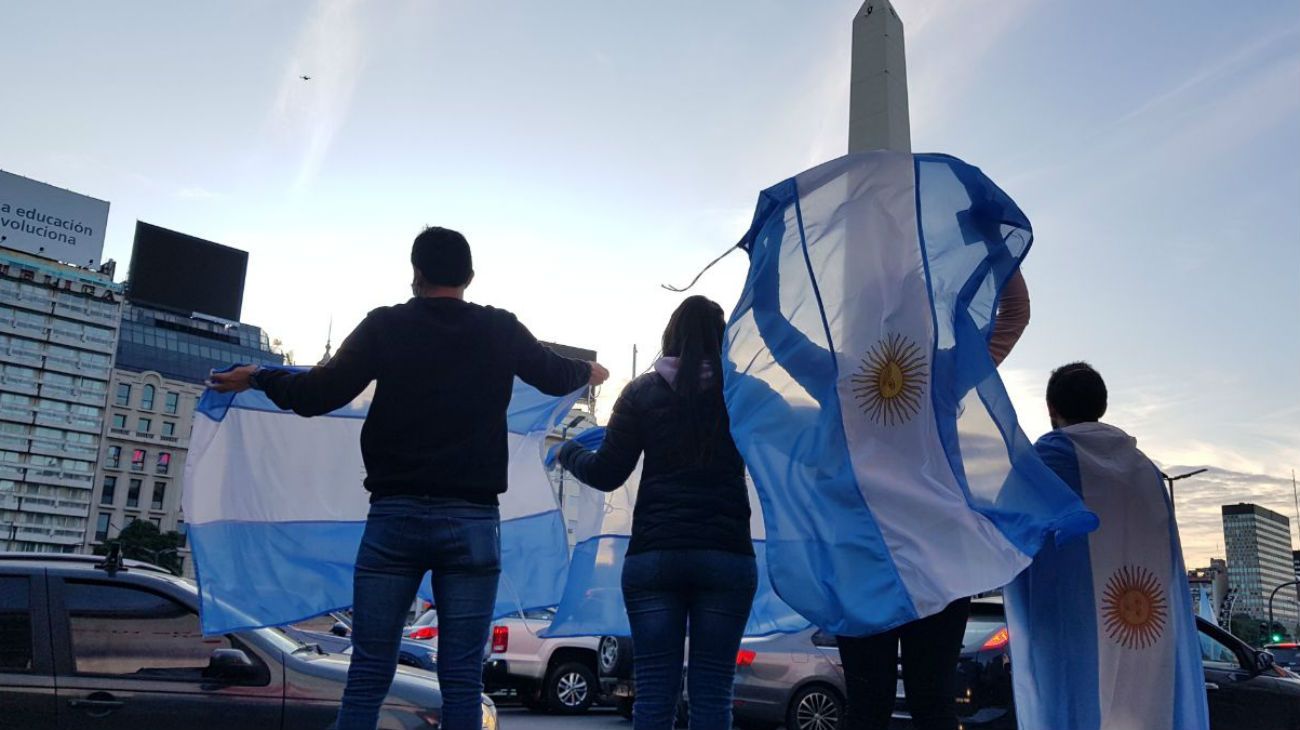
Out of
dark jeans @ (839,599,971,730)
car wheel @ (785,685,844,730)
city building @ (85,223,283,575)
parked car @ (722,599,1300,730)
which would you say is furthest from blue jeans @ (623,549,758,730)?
city building @ (85,223,283,575)

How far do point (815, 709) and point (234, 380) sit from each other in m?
7.74

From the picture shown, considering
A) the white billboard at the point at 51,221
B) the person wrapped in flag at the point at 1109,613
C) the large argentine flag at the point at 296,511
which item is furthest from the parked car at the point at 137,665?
the white billboard at the point at 51,221

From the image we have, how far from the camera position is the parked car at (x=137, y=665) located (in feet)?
14.5

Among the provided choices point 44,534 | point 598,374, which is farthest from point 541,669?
point 44,534

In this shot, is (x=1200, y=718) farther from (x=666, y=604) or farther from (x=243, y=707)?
(x=243, y=707)

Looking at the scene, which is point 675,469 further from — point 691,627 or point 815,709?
point 815,709

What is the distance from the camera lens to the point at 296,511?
4.71 meters

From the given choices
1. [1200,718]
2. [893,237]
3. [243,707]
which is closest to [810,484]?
[893,237]

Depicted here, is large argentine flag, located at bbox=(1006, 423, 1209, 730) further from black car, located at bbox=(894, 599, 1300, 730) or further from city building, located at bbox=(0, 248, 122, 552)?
city building, located at bbox=(0, 248, 122, 552)

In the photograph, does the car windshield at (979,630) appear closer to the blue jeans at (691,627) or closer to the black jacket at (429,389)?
the blue jeans at (691,627)

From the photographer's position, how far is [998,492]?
321 centimetres

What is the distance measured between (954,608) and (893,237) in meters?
1.27

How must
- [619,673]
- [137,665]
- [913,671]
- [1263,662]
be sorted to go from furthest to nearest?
[619,673]
[1263,662]
[137,665]
[913,671]

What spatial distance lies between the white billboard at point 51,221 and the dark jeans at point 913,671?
10085 cm
